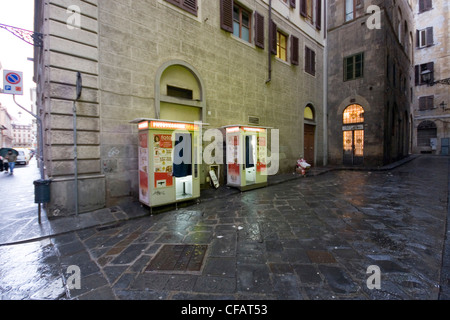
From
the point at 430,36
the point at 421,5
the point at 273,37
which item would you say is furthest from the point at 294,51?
the point at 421,5

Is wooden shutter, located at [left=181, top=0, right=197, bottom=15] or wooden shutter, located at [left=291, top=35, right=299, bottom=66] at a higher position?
wooden shutter, located at [left=291, top=35, right=299, bottom=66]

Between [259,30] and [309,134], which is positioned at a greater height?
[259,30]

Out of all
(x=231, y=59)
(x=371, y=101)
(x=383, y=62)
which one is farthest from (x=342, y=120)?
(x=231, y=59)

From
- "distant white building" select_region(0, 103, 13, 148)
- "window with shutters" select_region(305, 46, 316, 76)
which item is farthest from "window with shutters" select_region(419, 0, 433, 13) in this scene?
"distant white building" select_region(0, 103, 13, 148)

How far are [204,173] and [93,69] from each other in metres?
4.76

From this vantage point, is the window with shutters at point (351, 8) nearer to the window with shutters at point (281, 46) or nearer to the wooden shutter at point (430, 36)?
the window with shutters at point (281, 46)

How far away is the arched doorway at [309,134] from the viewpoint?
540 inches

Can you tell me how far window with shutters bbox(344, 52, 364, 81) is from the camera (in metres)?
14.3

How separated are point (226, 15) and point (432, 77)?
29.4 m

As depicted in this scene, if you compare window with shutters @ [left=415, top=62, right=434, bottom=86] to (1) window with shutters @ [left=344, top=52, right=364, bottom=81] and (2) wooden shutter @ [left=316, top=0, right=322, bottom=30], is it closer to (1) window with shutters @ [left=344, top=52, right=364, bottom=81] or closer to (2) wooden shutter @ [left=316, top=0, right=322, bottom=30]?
(1) window with shutters @ [left=344, top=52, right=364, bottom=81]

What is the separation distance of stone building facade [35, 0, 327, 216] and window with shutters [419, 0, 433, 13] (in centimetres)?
2676

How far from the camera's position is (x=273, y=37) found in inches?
416

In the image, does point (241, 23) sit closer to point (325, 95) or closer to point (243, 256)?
point (325, 95)
